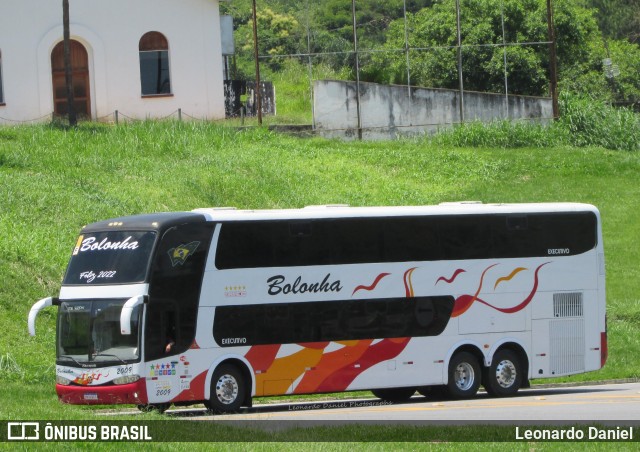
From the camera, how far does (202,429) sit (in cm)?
1406

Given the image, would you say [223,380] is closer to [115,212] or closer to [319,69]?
[115,212]

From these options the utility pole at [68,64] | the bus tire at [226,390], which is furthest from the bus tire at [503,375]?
the utility pole at [68,64]

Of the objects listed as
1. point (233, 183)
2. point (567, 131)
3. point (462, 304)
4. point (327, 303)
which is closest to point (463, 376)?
point (462, 304)

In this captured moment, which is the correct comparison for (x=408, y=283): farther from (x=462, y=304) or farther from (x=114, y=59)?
(x=114, y=59)

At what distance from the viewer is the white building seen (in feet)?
152

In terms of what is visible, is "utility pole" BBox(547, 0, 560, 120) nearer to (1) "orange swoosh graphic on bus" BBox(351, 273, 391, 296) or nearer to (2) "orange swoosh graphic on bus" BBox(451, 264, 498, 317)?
(2) "orange swoosh graphic on bus" BBox(451, 264, 498, 317)

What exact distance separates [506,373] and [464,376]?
91 centimetres

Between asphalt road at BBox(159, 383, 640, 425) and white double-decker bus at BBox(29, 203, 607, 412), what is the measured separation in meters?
0.51

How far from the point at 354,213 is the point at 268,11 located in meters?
62.9

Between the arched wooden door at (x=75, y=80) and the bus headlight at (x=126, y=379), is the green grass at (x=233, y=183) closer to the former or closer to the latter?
the bus headlight at (x=126, y=379)

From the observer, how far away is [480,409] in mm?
17922

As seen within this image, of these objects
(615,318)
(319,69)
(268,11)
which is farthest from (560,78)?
(615,318)

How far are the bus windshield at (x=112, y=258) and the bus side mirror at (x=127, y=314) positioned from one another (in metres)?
0.42

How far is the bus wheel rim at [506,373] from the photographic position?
21609 millimetres
